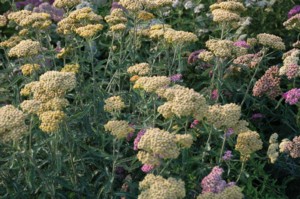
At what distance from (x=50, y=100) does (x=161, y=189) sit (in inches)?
40.4

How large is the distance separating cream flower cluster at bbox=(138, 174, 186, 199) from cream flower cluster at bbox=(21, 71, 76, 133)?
0.69m

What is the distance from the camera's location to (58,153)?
3797 millimetres

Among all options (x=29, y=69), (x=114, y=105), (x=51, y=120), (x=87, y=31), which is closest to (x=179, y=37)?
(x=87, y=31)

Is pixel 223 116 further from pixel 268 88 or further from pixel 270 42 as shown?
pixel 270 42

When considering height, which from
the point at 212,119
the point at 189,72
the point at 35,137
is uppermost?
the point at 212,119

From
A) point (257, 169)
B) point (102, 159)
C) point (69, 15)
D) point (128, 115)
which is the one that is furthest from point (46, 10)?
point (257, 169)

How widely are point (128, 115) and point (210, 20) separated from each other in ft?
8.48

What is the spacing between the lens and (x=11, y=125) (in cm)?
334

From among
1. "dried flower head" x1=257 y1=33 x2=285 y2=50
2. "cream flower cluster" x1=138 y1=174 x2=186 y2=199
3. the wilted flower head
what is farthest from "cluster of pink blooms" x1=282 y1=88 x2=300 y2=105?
the wilted flower head

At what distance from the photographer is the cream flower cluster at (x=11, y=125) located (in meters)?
3.34

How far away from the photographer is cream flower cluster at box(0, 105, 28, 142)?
11.0 ft

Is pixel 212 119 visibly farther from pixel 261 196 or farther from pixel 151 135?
pixel 261 196

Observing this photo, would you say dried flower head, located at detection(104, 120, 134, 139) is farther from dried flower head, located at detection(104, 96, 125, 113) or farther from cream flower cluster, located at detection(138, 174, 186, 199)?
cream flower cluster, located at detection(138, 174, 186, 199)

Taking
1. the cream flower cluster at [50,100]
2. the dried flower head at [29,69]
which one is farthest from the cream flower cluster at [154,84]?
the dried flower head at [29,69]
